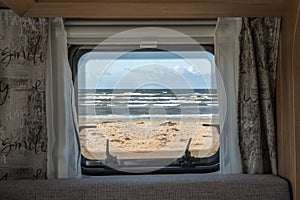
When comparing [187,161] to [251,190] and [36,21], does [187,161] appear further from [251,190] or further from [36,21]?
[36,21]

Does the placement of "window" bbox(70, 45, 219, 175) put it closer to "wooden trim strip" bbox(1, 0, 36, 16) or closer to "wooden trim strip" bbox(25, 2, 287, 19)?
"wooden trim strip" bbox(25, 2, 287, 19)

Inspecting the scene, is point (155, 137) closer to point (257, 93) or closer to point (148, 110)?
point (148, 110)

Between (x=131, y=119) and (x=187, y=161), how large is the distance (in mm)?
438

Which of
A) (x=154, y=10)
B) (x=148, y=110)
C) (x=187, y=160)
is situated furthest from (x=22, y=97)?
(x=187, y=160)

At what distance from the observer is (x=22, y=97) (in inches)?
89.3

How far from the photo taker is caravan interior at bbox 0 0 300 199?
2133mm

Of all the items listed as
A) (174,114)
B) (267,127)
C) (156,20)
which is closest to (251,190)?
(267,127)

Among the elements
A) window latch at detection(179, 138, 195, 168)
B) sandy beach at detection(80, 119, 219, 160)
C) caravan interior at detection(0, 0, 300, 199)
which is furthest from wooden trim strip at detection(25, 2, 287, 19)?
window latch at detection(179, 138, 195, 168)

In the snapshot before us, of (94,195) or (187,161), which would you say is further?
(187,161)

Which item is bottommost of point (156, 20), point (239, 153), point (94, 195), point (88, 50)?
point (94, 195)

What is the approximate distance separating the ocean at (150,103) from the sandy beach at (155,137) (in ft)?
0.13

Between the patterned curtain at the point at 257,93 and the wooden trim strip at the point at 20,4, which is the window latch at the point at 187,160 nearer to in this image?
the patterned curtain at the point at 257,93

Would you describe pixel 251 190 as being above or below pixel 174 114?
below

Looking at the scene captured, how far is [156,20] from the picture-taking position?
245 cm
